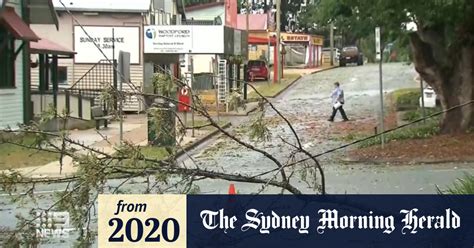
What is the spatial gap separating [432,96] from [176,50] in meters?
10.3

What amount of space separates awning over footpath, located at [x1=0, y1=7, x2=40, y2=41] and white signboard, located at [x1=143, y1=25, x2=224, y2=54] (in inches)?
367

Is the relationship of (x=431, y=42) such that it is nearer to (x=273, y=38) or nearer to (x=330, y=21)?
(x=330, y=21)

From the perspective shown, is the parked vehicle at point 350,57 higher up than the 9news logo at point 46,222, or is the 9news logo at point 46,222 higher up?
the parked vehicle at point 350,57

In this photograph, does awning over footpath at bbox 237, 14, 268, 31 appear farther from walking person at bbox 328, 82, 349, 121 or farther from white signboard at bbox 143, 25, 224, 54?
walking person at bbox 328, 82, 349, 121

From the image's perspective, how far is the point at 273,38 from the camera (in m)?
67.9

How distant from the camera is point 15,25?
21.2 metres

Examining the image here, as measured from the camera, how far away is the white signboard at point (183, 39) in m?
31.0

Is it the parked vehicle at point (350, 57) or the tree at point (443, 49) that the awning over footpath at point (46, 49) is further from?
the parked vehicle at point (350, 57)

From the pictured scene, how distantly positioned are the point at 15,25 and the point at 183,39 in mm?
10645

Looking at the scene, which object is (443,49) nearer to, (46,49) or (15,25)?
(15,25)

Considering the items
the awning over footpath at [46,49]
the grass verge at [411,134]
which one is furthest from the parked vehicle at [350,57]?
the grass verge at [411,134]

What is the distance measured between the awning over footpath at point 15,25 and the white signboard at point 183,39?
932 centimetres

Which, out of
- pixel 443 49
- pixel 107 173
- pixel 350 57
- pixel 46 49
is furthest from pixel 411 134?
pixel 350 57

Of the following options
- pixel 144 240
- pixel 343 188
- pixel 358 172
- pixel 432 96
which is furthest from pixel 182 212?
pixel 432 96
